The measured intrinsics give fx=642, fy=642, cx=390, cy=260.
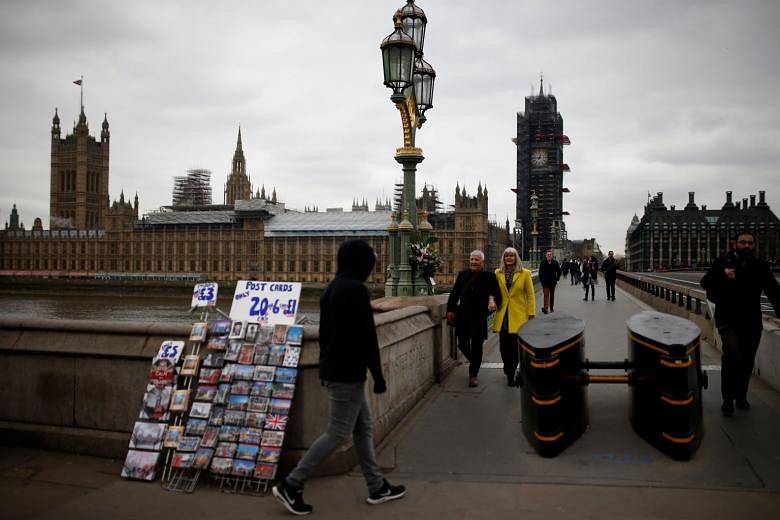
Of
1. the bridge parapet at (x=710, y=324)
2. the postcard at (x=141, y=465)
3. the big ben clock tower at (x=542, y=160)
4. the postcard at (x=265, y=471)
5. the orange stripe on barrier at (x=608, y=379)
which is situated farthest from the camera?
the big ben clock tower at (x=542, y=160)

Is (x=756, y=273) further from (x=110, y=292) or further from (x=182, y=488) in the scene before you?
(x=110, y=292)

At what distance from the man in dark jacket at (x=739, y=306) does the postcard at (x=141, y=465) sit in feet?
17.6

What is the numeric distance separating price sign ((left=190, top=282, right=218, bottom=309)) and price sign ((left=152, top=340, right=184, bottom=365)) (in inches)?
15.1

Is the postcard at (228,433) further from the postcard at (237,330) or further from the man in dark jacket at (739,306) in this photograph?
the man in dark jacket at (739,306)

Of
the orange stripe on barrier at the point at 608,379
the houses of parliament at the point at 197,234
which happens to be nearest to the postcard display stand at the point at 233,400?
the orange stripe on barrier at the point at 608,379

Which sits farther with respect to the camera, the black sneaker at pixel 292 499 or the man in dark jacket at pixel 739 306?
the man in dark jacket at pixel 739 306

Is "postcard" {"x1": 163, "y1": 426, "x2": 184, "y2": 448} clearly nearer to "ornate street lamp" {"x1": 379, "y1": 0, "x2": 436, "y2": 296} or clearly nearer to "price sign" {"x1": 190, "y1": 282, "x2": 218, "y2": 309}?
"price sign" {"x1": 190, "y1": 282, "x2": 218, "y2": 309}

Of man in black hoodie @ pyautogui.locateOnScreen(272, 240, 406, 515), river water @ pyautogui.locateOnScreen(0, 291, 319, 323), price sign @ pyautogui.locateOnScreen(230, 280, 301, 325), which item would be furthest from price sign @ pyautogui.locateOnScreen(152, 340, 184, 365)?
river water @ pyautogui.locateOnScreen(0, 291, 319, 323)

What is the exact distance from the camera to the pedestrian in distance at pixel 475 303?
7.83 m

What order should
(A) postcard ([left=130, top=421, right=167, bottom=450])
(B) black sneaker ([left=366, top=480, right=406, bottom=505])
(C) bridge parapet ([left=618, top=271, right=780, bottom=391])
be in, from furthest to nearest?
1. (C) bridge parapet ([left=618, top=271, right=780, bottom=391])
2. (A) postcard ([left=130, top=421, right=167, bottom=450])
3. (B) black sneaker ([left=366, top=480, right=406, bottom=505])

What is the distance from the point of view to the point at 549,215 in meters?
102

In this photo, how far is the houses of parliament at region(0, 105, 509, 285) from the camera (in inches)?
4158

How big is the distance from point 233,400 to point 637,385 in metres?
3.48

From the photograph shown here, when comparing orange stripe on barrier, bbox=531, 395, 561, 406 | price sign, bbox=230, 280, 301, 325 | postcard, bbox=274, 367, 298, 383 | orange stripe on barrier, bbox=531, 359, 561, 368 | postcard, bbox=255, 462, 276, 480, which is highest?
price sign, bbox=230, 280, 301, 325
